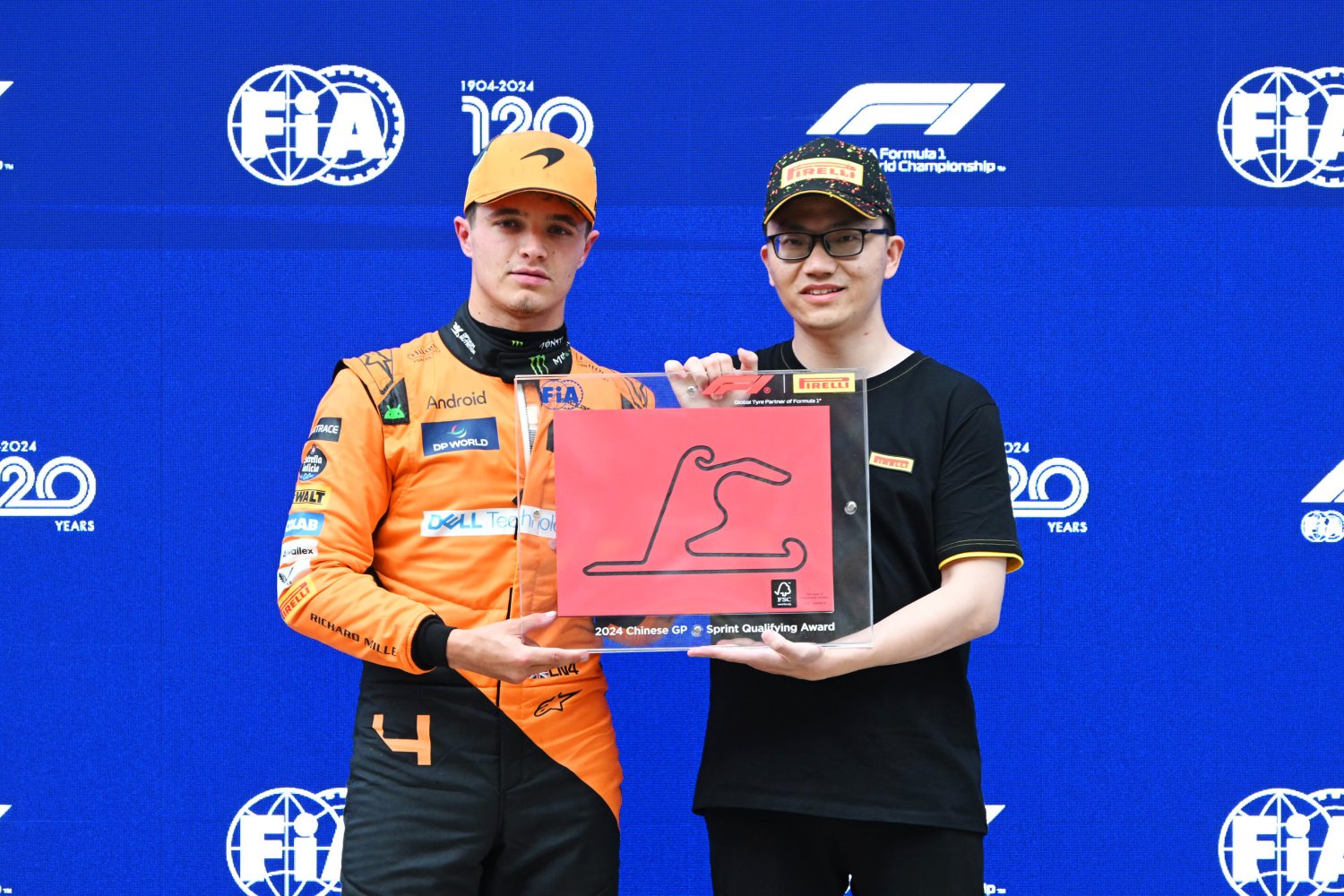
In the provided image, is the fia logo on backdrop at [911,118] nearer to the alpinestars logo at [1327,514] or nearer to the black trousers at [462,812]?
the alpinestars logo at [1327,514]

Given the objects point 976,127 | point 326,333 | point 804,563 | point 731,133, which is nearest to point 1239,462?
point 976,127

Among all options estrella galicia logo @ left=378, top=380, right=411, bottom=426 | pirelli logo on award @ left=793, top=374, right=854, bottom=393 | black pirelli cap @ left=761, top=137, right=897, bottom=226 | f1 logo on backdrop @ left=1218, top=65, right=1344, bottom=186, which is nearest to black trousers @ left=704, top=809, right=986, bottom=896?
pirelli logo on award @ left=793, top=374, right=854, bottom=393

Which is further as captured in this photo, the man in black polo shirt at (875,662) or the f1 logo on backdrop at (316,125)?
the f1 logo on backdrop at (316,125)

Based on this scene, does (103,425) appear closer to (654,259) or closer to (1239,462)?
(654,259)

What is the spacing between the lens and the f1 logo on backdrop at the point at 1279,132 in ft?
8.73

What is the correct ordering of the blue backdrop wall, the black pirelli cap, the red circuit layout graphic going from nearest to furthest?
the red circuit layout graphic < the black pirelli cap < the blue backdrop wall

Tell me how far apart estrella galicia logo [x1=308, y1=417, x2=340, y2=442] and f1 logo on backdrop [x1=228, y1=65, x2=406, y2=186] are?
1.15 m

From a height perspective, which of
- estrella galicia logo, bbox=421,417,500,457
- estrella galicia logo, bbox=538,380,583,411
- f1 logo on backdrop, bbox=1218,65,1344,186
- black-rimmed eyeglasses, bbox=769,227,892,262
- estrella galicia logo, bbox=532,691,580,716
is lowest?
estrella galicia logo, bbox=532,691,580,716

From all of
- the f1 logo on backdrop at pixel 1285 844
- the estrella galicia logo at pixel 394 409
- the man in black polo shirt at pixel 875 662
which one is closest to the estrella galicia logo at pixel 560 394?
the man in black polo shirt at pixel 875 662

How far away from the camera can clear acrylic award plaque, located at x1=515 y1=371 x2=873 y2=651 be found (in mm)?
1502

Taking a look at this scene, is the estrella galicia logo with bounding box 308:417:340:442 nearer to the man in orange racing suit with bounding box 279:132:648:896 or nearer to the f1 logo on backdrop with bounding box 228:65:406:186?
the man in orange racing suit with bounding box 279:132:648:896

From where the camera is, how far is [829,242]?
1.64 metres

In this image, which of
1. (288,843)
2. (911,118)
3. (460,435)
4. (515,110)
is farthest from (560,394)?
(288,843)

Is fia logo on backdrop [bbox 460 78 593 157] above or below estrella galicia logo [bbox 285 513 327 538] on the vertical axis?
above
